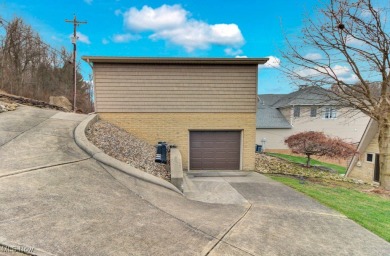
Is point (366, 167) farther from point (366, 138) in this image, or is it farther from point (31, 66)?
point (31, 66)

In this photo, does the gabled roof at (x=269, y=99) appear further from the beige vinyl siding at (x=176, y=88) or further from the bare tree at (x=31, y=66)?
the bare tree at (x=31, y=66)

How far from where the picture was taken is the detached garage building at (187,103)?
9852 millimetres

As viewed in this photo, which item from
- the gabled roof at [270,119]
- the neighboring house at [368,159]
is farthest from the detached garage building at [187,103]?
the gabled roof at [270,119]

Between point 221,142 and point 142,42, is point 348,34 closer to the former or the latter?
point 221,142

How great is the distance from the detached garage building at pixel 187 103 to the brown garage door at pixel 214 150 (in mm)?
45

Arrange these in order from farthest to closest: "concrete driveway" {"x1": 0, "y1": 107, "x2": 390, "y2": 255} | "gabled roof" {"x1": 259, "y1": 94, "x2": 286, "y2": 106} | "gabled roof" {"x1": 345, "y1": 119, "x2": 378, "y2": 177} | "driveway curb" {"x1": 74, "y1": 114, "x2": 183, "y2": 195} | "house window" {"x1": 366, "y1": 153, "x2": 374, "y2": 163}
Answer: "gabled roof" {"x1": 259, "y1": 94, "x2": 286, "y2": 106} → "house window" {"x1": 366, "y1": 153, "x2": 374, "y2": 163} → "gabled roof" {"x1": 345, "y1": 119, "x2": 378, "y2": 177} → "driveway curb" {"x1": 74, "y1": 114, "x2": 183, "y2": 195} → "concrete driveway" {"x1": 0, "y1": 107, "x2": 390, "y2": 255}

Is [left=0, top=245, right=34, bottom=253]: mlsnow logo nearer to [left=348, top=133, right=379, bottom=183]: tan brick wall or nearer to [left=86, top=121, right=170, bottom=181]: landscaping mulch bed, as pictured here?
[left=86, top=121, right=170, bottom=181]: landscaping mulch bed

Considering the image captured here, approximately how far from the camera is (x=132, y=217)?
3.56 meters

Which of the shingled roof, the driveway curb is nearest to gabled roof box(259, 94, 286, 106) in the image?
the shingled roof

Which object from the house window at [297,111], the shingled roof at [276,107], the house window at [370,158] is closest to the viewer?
the house window at [370,158]

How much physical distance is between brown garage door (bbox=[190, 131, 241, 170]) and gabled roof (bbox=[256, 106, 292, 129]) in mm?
15782

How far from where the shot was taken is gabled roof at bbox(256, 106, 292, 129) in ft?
81.9

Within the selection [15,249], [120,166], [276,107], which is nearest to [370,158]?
[276,107]

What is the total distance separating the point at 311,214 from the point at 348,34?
7.23m
